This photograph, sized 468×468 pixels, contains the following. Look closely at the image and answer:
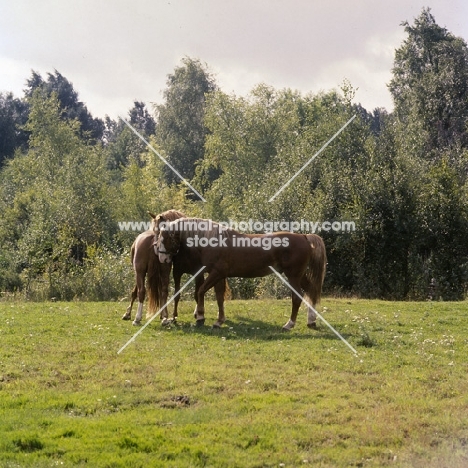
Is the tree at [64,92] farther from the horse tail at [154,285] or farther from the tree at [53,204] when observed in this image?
the horse tail at [154,285]

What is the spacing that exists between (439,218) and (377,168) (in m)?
3.14

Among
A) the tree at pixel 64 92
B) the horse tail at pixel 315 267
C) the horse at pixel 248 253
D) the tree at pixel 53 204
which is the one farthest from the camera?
the tree at pixel 64 92

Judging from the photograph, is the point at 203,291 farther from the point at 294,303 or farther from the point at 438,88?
the point at 438,88

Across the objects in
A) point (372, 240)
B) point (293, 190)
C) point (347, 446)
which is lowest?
point (347, 446)

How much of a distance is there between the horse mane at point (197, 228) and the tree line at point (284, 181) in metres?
8.13

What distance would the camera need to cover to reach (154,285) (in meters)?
14.2

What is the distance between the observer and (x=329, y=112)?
3447 cm

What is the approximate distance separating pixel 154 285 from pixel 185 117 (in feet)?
137

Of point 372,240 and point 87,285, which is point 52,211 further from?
point 372,240

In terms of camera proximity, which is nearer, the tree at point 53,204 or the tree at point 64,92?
the tree at point 53,204

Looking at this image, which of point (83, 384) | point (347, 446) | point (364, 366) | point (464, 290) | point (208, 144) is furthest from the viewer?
point (208, 144)

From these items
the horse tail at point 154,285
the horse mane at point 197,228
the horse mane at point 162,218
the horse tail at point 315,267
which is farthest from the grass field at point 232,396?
the horse mane at point 162,218

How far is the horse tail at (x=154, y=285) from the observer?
14.2m

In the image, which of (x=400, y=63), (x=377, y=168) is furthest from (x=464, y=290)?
(x=400, y=63)
